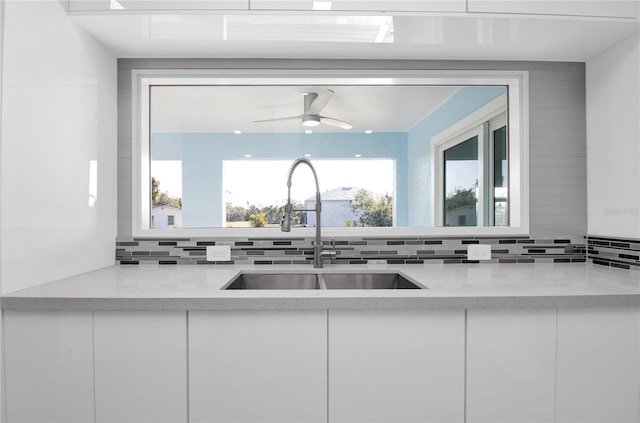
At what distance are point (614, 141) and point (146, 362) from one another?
2.22 meters

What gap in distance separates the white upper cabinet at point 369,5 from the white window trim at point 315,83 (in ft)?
1.56

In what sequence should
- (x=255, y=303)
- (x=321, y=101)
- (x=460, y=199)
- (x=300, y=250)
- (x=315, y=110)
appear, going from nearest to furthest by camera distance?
1. (x=255, y=303)
2. (x=300, y=250)
3. (x=321, y=101)
4. (x=315, y=110)
5. (x=460, y=199)

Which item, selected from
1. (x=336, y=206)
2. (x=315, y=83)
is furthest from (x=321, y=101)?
(x=336, y=206)

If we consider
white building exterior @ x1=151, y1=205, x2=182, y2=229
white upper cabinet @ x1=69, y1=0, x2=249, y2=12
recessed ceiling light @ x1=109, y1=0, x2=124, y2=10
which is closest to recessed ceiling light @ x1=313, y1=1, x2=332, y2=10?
white upper cabinet @ x1=69, y1=0, x2=249, y2=12

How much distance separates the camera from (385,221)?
305cm

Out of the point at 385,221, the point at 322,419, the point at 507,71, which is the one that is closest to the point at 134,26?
the point at 322,419

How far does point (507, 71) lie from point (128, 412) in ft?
7.56

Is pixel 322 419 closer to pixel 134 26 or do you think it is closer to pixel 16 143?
pixel 16 143

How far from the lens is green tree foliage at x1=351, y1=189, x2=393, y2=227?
3000 millimetres

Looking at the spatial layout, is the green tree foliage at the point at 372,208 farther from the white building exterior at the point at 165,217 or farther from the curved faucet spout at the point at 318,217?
the white building exterior at the point at 165,217

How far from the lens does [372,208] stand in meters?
3.16

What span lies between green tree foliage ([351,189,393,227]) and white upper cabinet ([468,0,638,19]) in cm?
172

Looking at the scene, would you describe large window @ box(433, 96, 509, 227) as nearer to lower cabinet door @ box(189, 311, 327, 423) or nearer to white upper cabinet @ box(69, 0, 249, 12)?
lower cabinet door @ box(189, 311, 327, 423)

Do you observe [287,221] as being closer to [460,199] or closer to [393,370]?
[393,370]
